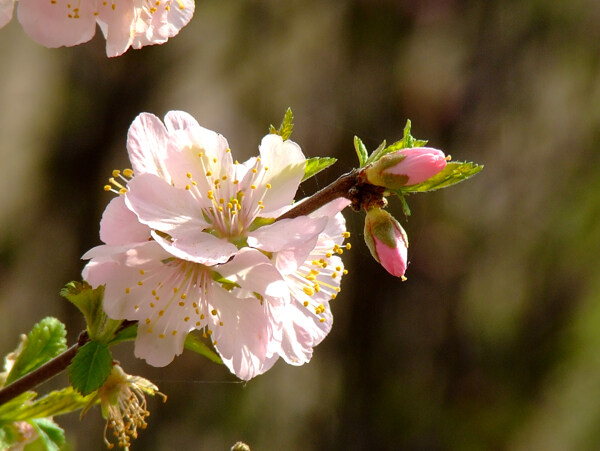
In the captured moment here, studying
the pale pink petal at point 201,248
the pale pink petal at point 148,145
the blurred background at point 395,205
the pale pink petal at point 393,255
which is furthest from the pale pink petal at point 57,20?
the blurred background at point 395,205

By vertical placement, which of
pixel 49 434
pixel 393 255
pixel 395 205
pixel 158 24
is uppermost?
pixel 158 24

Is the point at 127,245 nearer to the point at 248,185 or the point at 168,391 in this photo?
the point at 248,185

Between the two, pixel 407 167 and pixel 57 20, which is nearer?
pixel 407 167

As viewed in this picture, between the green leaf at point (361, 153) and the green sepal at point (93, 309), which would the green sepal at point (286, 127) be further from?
the green sepal at point (93, 309)

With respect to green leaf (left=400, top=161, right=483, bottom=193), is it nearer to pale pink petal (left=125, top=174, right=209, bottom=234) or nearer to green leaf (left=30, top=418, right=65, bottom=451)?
pale pink petal (left=125, top=174, right=209, bottom=234)

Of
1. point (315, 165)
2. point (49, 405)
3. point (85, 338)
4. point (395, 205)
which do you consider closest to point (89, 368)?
point (85, 338)

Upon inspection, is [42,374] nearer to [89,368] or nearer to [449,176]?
[89,368]

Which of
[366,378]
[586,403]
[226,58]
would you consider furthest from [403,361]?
[226,58]
